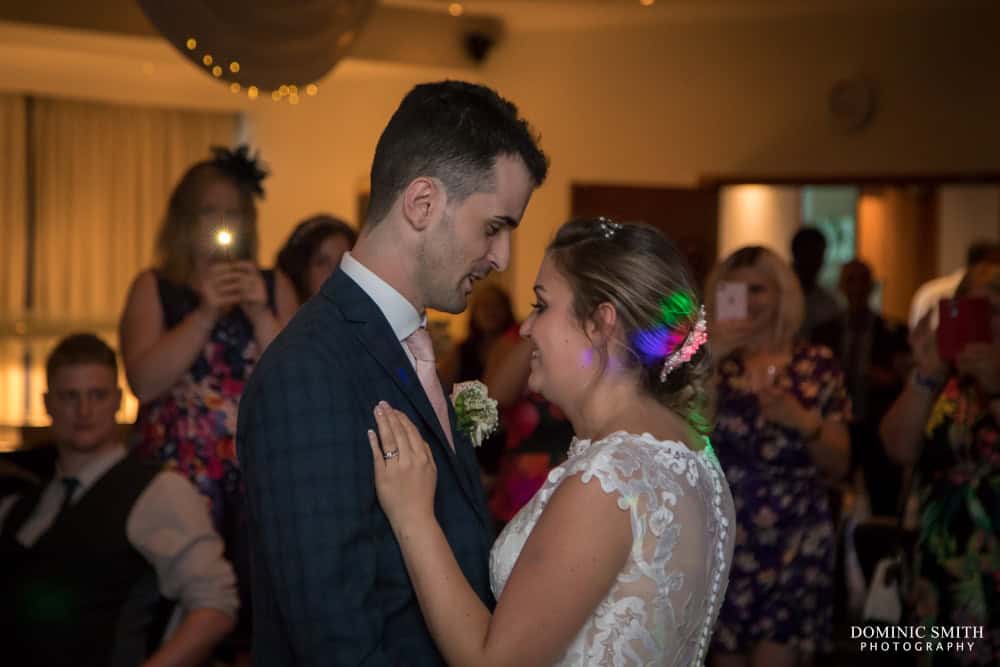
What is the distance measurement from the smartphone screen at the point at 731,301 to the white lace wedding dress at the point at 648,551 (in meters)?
2.02

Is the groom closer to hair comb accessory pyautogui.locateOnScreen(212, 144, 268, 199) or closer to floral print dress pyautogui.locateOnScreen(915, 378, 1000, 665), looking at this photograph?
hair comb accessory pyautogui.locateOnScreen(212, 144, 268, 199)

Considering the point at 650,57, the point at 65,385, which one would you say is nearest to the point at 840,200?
the point at 650,57

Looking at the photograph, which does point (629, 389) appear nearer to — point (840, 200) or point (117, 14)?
point (117, 14)

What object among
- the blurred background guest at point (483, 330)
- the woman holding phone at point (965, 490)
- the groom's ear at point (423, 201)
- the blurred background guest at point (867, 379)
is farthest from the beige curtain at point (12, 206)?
the groom's ear at point (423, 201)

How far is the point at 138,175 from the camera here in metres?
10.6

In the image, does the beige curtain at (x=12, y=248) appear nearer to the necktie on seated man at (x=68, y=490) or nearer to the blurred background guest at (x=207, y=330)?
the blurred background guest at (x=207, y=330)

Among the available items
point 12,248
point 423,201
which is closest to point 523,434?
point 423,201

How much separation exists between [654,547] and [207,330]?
70.0 inches

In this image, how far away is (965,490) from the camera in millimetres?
3229

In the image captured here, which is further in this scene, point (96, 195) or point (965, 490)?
point (96, 195)

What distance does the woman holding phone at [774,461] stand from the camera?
362 centimetres

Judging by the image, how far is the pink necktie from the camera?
1758 mm

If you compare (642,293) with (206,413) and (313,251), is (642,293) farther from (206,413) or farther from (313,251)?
(313,251)

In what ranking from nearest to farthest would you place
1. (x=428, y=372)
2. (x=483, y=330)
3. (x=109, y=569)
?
(x=428, y=372) < (x=109, y=569) < (x=483, y=330)
